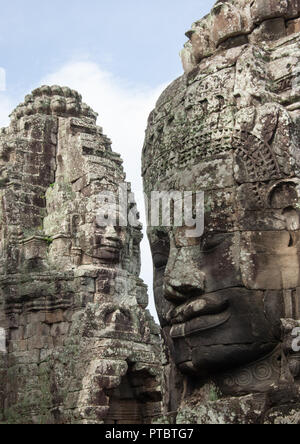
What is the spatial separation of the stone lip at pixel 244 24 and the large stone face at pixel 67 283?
31.9ft

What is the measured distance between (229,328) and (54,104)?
15.0 meters

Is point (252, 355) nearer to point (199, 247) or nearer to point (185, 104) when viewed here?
point (199, 247)

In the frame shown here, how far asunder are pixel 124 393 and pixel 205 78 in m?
10.7

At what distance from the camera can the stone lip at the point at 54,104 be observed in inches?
782

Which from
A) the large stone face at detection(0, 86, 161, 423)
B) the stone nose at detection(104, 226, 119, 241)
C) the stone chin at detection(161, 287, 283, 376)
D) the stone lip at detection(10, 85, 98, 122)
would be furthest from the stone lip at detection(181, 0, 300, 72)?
the stone lip at detection(10, 85, 98, 122)

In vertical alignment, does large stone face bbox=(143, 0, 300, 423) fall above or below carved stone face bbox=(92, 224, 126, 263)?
below

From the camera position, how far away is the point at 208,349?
555cm

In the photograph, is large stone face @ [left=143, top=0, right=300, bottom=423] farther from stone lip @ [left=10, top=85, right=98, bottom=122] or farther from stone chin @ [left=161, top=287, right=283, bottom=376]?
stone lip @ [left=10, top=85, right=98, bottom=122]

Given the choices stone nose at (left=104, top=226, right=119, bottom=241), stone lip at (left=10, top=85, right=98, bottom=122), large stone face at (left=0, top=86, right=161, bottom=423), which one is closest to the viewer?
large stone face at (left=0, top=86, right=161, bottom=423)

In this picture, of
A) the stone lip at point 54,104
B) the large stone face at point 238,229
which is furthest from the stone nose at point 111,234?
the large stone face at point 238,229

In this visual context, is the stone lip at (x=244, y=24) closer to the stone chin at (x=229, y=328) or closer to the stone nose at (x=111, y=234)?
the stone chin at (x=229, y=328)

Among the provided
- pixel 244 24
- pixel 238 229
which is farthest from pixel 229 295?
pixel 244 24

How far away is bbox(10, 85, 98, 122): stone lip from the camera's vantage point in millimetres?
19875
